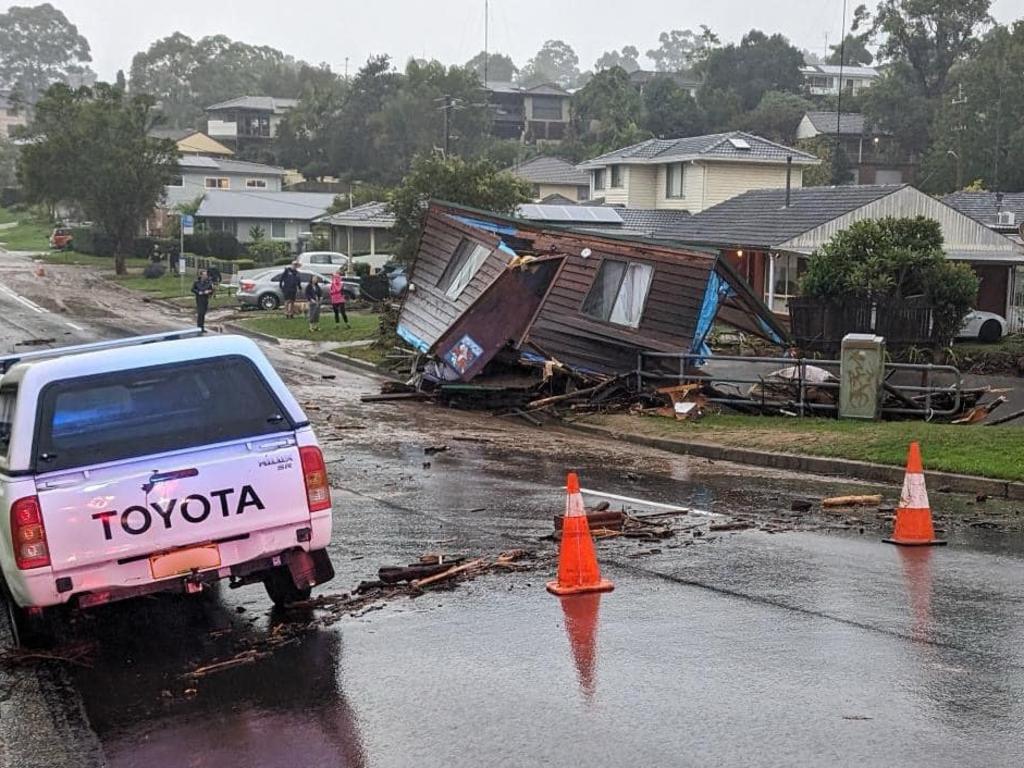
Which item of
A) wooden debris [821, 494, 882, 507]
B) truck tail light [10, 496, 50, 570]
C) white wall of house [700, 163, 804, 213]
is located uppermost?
white wall of house [700, 163, 804, 213]

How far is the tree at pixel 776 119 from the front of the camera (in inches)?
3649

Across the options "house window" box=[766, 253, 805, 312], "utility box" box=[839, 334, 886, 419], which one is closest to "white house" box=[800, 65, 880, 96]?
"house window" box=[766, 253, 805, 312]

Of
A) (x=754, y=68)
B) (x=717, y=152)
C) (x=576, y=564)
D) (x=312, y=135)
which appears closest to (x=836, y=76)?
(x=754, y=68)

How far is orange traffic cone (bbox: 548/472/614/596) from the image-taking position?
890cm

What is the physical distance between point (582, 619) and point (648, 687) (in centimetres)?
143

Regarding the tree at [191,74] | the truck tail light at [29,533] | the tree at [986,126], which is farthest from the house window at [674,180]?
the tree at [191,74]

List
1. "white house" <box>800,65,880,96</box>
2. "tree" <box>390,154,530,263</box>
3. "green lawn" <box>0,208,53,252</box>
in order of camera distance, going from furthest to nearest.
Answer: "white house" <box>800,65,880,96</box>
"green lawn" <box>0,208,53,252</box>
"tree" <box>390,154,530,263</box>

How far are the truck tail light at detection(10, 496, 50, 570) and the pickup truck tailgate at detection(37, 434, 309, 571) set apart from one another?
4 cm

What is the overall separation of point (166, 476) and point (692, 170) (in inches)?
1949

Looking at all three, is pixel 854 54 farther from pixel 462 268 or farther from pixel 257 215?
pixel 462 268

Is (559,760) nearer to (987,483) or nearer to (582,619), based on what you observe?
(582,619)

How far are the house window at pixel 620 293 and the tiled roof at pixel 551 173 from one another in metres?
51.1

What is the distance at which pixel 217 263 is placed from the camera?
193 feet

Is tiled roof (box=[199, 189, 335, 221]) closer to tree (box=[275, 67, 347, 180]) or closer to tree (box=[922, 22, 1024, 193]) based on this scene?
tree (box=[275, 67, 347, 180])
